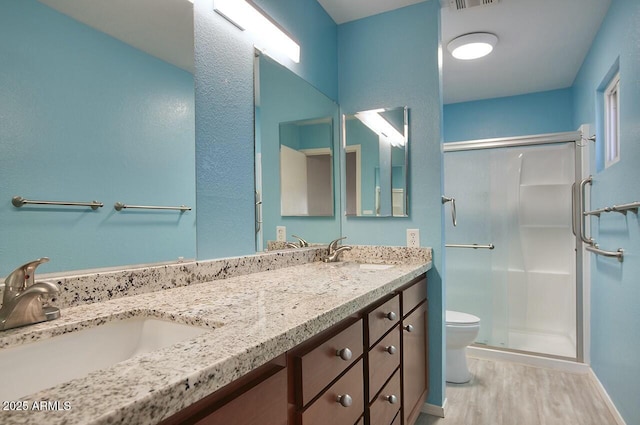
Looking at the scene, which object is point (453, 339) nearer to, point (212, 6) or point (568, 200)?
point (568, 200)

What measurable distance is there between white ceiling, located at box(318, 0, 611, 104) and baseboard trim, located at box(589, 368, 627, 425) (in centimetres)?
237

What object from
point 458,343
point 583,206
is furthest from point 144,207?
point 583,206

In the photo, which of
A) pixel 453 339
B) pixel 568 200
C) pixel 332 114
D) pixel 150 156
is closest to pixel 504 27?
pixel 332 114

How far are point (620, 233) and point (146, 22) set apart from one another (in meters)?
2.39

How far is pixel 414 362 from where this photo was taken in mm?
1735

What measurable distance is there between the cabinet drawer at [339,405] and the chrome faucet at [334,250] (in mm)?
911

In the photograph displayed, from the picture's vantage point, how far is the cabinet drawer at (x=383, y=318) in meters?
1.21

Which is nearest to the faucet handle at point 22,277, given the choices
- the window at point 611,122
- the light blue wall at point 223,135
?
the light blue wall at point 223,135

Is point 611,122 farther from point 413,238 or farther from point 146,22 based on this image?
point 146,22

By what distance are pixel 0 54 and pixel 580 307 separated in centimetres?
354

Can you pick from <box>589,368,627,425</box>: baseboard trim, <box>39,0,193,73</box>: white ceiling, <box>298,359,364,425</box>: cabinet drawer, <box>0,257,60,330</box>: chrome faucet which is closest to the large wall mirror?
<box>39,0,193,73</box>: white ceiling

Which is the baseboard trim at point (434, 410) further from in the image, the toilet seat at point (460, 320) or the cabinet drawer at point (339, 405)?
the cabinet drawer at point (339, 405)

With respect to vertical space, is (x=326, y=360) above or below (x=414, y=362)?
above

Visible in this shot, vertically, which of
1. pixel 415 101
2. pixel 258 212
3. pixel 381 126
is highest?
pixel 415 101
